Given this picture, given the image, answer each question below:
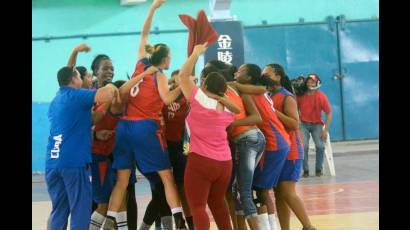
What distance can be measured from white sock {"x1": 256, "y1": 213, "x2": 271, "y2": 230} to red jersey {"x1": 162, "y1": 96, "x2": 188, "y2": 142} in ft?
4.26

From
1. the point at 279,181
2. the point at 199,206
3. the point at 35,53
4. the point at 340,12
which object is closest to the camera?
the point at 199,206

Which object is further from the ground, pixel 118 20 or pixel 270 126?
pixel 118 20

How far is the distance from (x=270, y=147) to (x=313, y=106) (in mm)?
6934

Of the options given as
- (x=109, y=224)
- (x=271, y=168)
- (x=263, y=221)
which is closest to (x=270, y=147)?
(x=271, y=168)

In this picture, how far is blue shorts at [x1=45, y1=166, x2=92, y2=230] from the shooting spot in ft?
21.6

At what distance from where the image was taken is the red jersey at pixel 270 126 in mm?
7578

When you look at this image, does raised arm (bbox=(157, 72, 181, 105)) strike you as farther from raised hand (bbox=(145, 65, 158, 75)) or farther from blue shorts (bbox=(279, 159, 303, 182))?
blue shorts (bbox=(279, 159, 303, 182))

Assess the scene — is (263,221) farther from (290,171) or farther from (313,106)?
(313,106)

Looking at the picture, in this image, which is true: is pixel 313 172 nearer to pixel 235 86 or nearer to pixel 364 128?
pixel 364 128

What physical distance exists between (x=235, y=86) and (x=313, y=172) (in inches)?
337

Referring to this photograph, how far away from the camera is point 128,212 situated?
7840mm

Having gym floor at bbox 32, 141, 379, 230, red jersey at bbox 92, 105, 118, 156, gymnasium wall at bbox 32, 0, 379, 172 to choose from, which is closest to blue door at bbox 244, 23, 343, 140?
gymnasium wall at bbox 32, 0, 379, 172

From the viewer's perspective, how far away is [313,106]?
14.4 metres
